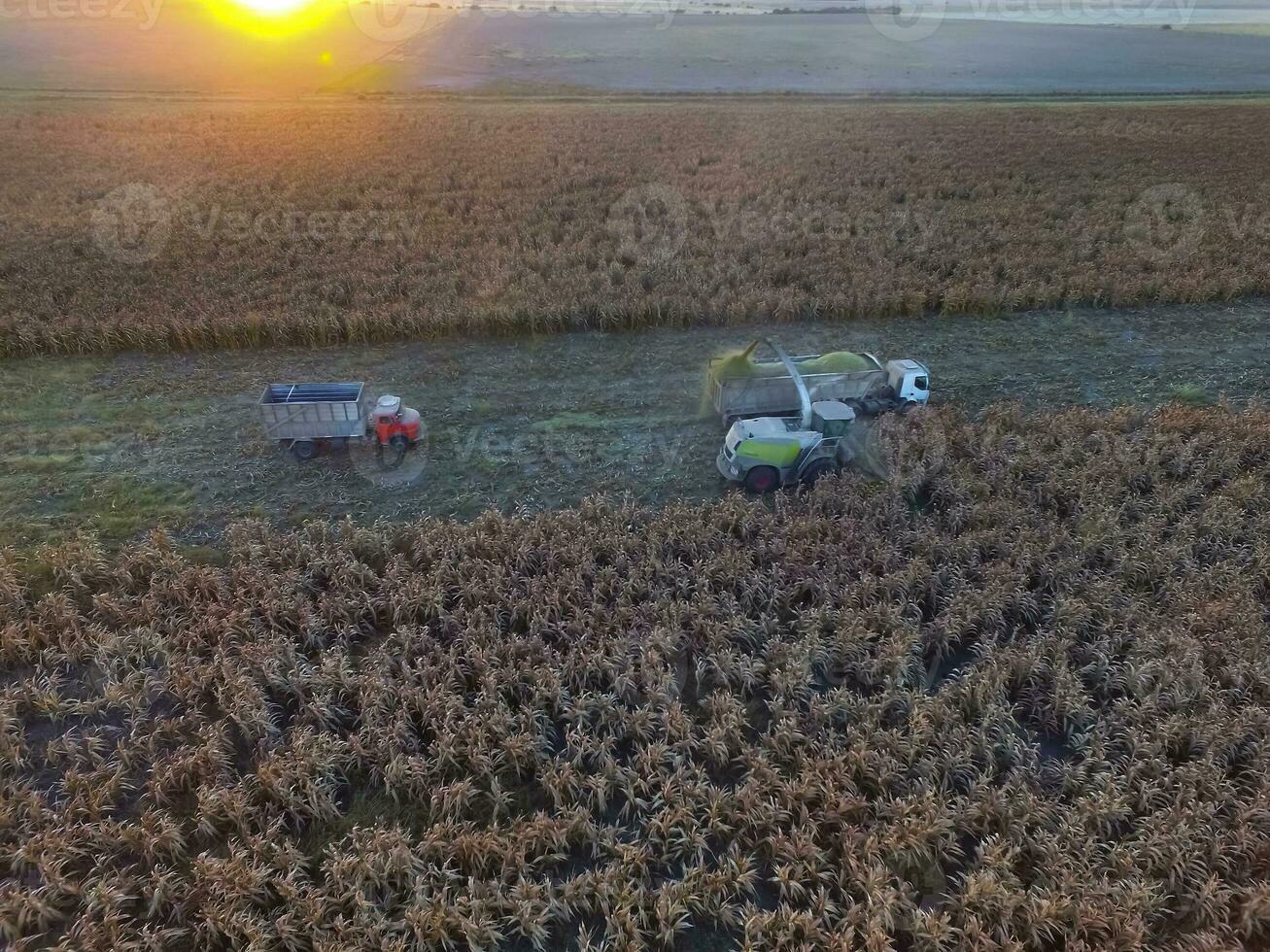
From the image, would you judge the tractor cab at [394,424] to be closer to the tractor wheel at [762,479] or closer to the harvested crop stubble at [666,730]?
the harvested crop stubble at [666,730]

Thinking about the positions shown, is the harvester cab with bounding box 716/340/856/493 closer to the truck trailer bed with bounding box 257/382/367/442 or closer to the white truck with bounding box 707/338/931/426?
the white truck with bounding box 707/338/931/426

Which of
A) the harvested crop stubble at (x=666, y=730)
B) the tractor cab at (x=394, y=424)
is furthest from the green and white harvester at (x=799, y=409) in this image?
the tractor cab at (x=394, y=424)

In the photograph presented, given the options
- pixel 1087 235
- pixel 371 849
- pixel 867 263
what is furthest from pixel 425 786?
pixel 1087 235

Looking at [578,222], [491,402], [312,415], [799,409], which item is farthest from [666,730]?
[578,222]

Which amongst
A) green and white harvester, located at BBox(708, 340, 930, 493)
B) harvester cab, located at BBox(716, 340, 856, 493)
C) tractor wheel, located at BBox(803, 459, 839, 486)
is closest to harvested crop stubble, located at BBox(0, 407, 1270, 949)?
tractor wheel, located at BBox(803, 459, 839, 486)

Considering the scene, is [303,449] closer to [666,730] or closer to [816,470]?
[666,730]
